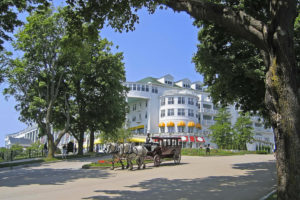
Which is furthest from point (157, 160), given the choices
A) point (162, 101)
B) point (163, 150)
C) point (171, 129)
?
point (162, 101)

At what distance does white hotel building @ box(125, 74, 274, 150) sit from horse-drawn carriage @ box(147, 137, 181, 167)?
38934 mm

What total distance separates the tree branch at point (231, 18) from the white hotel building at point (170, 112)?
51.9 meters

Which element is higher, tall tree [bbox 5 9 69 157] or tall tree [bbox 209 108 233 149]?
tall tree [bbox 5 9 69 157]

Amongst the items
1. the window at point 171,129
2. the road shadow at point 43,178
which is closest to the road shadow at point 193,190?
the road shadow at point 43,178

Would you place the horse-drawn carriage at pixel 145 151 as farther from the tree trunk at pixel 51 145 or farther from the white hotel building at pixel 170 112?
the white hotel building at pixel 170 112

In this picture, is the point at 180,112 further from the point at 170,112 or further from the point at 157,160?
the point at 157,160

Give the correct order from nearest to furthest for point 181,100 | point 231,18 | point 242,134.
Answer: point 231,18 → point 242,134 → point 181,100

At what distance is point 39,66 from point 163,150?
18.4 meters

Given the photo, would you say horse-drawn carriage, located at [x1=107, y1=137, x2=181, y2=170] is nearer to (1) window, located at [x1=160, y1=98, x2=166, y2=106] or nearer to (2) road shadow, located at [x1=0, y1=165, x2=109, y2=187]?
(2) road shadow, located at [x1=0, y1=165, x2=109, y2=187]

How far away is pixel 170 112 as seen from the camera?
65000mm

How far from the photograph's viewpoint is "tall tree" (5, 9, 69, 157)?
27703mm

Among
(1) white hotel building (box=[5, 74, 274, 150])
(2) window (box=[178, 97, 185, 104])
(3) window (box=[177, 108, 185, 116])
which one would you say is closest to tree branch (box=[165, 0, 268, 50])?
(1) white hotel building (box=[5, 74, 274, 150])

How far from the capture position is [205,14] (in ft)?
26.1

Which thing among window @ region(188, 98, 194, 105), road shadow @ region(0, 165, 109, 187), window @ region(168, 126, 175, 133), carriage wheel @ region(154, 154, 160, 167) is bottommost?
road shadow @ region(0, 165, 109, 187)
